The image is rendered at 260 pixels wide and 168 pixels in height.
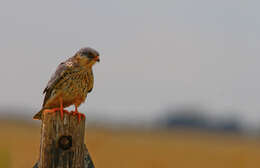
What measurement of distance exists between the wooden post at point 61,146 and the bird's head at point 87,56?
120 cm

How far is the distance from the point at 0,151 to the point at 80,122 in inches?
96.7

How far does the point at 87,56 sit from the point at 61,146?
4.59ft

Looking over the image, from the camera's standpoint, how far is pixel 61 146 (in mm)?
3729

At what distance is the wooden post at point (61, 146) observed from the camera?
3.72 meters

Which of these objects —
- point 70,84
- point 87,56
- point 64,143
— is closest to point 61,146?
point 64,143

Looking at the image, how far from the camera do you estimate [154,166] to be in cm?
945

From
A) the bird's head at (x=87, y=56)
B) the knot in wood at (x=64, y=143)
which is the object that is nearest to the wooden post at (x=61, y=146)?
the knot in wood at (x=64, y=143)

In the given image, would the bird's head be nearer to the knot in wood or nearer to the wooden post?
the wooden post

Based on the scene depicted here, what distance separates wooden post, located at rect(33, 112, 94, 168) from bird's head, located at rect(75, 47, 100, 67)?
3.95ft

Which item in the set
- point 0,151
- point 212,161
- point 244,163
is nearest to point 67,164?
point 0,151

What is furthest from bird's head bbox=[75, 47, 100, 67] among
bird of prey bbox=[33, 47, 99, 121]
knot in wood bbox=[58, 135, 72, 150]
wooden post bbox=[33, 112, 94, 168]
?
knot in wood bbox=[58, 135, 72, 150]

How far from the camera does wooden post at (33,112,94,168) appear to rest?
3.72 meters

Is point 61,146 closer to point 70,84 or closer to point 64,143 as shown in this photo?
point 64,143

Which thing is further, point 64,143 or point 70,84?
point 70,84
